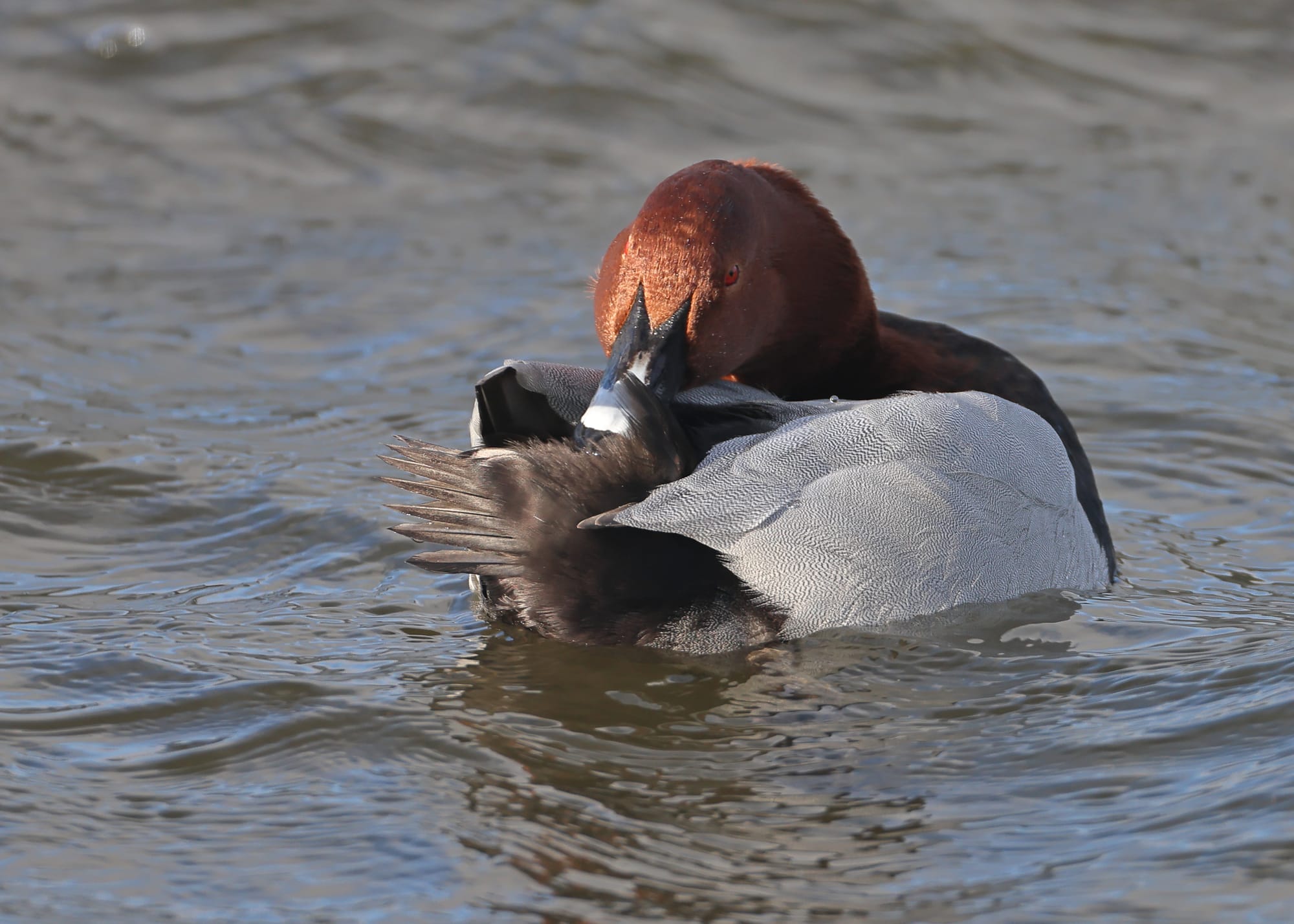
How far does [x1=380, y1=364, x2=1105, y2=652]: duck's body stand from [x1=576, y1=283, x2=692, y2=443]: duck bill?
0.27ft

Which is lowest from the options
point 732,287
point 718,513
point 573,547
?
point 573,547

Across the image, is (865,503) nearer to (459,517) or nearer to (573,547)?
(573,547)

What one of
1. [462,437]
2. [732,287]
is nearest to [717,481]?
[732,287]

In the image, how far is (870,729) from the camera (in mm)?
3734

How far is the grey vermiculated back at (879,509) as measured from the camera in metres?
3.73

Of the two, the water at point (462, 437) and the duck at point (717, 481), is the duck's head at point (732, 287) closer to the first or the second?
the duck at point (717, 481)

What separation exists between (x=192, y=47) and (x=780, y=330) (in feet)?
20.7

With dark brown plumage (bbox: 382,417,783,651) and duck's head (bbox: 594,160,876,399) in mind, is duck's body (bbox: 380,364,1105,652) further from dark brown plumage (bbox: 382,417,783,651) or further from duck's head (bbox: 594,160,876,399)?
duck's head (bbox: 594,160,876,399)

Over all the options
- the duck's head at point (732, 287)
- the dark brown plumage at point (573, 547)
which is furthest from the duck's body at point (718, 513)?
the duck's head at point (732, 287)

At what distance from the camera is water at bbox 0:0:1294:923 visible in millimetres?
3164

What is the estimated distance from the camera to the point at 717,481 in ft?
12.1

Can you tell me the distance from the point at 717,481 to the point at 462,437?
8.72 feet

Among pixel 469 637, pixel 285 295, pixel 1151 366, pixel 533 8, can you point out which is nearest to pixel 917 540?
pixel 469 637

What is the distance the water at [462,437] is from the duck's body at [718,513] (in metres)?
0.18
